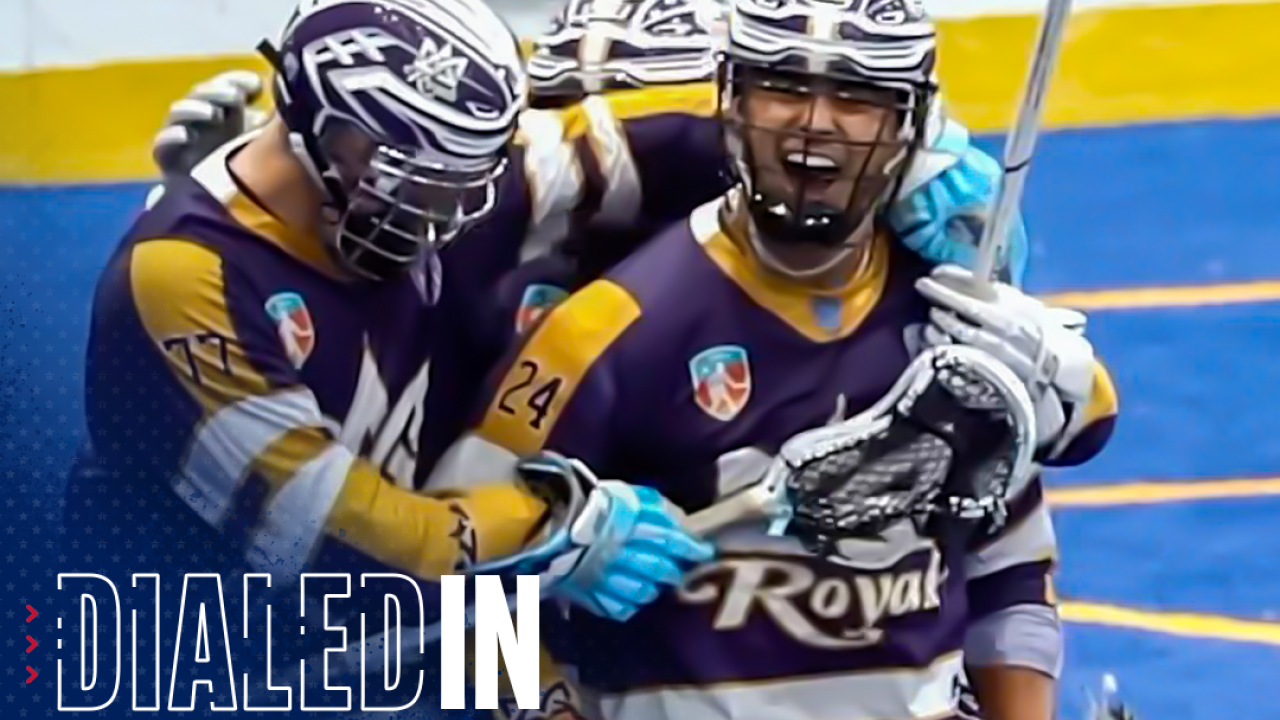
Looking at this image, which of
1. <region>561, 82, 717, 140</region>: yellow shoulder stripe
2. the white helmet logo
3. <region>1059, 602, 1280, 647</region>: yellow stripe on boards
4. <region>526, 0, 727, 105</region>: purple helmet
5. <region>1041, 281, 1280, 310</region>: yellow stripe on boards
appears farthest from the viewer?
<region>1041, 281, 1280, 310</region>: yellow stripe on boards

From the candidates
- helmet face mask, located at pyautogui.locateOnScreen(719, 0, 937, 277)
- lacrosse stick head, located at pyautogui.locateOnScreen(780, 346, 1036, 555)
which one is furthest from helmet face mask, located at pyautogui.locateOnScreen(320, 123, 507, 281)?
lacrosse stick head, located at pyautogui.locateOnScreen(780, 346, 1036, 555)

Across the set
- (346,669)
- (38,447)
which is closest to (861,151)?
(346,669)

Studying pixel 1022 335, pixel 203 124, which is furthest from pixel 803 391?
pixel 203 124

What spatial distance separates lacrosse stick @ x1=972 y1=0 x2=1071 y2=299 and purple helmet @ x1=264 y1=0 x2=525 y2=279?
401mm

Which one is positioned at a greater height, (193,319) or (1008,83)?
Answer: (193,319)

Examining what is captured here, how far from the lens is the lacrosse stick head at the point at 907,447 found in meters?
1.91

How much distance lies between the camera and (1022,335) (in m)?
1.93

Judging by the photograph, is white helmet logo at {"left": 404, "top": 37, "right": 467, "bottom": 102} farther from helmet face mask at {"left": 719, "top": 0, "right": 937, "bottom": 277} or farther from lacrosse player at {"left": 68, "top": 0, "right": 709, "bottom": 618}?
helmet face mask at {"left": 719, "top": 0, "right": 937, "bottom": 277}

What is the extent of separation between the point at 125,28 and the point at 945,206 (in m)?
2.52

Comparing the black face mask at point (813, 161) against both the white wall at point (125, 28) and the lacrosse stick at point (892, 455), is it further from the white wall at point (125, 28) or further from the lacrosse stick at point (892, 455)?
the white wall at point (125, 28)

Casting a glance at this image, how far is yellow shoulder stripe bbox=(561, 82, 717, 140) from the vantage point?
7.05 ft

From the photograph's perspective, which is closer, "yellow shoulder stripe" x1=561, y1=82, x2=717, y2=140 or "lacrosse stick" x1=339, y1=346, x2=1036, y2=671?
"lacrosse stick" x1=339, y1=346, x2=1036, y2=671

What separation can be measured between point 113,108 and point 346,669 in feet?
7.91

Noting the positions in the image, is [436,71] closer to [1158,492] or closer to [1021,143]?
[1021,143]
